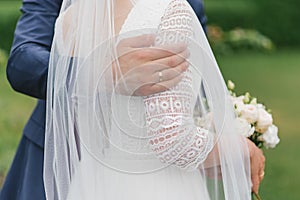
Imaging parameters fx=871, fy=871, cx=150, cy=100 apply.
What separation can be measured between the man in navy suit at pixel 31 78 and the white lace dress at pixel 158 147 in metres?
0.36

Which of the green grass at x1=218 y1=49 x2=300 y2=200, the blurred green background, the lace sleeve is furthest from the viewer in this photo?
the green grass at x1=218 y1=49 x2=300 y2=200

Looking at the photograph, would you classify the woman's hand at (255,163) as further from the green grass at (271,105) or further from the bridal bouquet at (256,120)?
the green grass at (271,105)

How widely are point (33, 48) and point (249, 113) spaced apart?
2.53ft

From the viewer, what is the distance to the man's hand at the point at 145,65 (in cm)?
246

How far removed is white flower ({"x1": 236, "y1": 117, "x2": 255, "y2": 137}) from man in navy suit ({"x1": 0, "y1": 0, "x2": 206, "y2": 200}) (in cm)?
65

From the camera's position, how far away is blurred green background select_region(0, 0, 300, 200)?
661 centimetres

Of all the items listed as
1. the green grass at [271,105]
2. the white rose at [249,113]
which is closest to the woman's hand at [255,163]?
the white rose at [249,113]

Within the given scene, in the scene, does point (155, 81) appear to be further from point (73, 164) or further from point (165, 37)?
point (73, 164)

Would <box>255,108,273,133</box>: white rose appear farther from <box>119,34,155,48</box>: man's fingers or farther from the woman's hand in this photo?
<box>119,34,155,48</box>: man's fingers

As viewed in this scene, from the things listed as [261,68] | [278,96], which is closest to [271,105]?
[278,96]

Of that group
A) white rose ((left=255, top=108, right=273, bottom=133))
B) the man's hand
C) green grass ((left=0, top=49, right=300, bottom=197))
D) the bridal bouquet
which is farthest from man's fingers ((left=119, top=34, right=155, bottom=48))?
green grass ((left=0, top=49, right=300, bottom=197))

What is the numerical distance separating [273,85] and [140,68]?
998 cm

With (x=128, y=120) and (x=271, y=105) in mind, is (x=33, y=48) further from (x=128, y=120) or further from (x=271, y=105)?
(x=271, y=105)

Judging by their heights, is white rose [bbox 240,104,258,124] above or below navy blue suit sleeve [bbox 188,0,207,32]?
below
